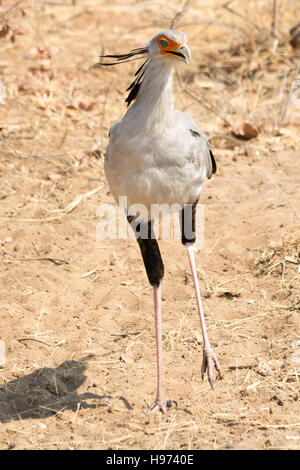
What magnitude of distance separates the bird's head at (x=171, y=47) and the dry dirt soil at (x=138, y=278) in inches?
71.6

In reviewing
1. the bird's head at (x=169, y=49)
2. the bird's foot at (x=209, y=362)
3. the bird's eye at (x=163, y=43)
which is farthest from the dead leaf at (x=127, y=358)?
the bird's eye at (x=163, y=43)

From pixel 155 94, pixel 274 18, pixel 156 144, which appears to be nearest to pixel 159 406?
pixel 156 144

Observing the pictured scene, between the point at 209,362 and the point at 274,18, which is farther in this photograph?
the point at 274,18

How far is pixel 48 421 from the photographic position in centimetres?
359

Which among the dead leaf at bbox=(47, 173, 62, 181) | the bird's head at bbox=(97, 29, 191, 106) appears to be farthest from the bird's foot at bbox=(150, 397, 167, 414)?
the dead leaf at bbox=(47, 173, 62, 181)

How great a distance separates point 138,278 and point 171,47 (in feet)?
6.94

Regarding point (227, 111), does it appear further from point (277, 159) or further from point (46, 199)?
point (46, 199)

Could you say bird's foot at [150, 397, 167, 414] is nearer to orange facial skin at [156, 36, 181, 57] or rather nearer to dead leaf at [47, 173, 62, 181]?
orange facial skin at [156, 36, 181, 57]

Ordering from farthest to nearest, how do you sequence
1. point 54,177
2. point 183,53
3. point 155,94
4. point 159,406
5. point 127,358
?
point 54,177
point 127,358
point 159,406
point 155,94
point 183,53

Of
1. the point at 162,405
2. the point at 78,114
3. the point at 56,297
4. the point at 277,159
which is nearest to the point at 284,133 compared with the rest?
the point at 277,159

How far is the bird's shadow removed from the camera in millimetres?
3687

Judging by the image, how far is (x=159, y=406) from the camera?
364 centimetres

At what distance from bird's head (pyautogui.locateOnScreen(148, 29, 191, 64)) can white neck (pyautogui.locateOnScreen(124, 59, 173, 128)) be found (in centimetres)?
5

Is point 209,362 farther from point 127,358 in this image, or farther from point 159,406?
point 127,358
